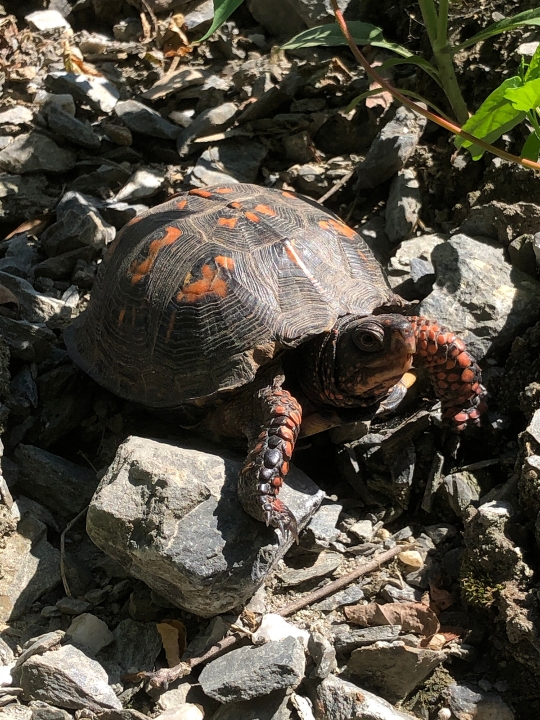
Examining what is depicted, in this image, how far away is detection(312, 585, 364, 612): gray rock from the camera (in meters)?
2.31

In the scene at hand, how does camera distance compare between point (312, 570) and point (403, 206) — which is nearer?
point (312, 570)

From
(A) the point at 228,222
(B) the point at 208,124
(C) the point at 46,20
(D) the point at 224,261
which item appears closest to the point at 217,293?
(D) the point at 224,261

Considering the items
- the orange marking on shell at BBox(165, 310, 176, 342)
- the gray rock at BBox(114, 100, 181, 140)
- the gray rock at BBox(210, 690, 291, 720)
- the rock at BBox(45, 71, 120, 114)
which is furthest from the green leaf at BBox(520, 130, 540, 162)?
the rock at BBox(45, 71, 120, 114)

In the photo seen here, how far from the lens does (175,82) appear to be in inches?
178

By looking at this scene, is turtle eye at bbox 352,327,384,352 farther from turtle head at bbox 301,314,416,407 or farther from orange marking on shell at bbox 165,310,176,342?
orange marking on shell at bbox 165,310,176,342

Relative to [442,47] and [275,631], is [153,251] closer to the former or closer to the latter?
[275,631]

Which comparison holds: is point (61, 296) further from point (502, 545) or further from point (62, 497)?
point (502, 545)

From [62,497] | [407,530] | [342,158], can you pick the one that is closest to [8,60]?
[342,158]

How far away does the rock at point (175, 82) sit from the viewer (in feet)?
14.7

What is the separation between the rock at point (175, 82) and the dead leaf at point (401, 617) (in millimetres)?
3494

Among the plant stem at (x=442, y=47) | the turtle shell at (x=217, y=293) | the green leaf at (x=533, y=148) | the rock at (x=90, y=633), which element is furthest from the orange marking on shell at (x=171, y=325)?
the plant stem at (x=442, y=47)

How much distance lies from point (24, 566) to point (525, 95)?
2.26 meters

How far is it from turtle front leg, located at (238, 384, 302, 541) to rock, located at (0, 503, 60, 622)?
77 cm

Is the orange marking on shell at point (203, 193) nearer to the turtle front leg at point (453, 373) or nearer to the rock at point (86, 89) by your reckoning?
the turtle front leg at point (453, 373)
